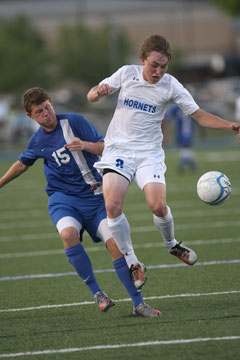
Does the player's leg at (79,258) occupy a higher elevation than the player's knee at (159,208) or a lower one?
lower

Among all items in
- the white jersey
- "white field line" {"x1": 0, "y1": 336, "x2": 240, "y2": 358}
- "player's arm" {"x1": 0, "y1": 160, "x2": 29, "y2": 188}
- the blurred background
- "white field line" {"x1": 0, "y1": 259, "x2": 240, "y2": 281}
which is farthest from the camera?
the blurred background

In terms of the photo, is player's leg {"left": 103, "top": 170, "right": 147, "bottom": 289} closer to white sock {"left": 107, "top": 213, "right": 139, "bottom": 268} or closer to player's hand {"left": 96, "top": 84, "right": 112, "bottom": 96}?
white sock {"left": 107, "top": 213, "right": 139, "bottom": 268}

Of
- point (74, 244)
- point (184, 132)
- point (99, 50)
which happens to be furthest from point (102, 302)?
point (99, 50)

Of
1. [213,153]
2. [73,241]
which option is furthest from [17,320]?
[213,153]

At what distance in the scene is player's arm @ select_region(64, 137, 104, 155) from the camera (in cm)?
624

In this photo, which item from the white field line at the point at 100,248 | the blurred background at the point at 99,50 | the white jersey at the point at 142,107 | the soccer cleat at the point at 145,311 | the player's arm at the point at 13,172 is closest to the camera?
the soccer cleat at the point at 145,311

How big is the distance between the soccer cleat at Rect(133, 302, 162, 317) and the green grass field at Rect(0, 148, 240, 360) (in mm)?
68

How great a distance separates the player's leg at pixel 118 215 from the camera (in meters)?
6.12

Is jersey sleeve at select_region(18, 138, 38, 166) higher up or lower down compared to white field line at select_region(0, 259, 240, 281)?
higher up

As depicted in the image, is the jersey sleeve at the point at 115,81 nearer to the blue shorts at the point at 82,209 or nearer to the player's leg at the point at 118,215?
the player's leg at the point at 118,215

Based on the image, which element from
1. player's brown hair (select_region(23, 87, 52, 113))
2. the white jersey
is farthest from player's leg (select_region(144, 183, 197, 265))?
player's brown hair (select_region(23, 87, 52, 113))

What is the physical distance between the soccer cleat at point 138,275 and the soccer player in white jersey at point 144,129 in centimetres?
21

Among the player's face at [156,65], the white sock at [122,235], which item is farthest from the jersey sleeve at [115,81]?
the white sock at [122,235]

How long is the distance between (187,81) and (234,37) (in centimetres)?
592
